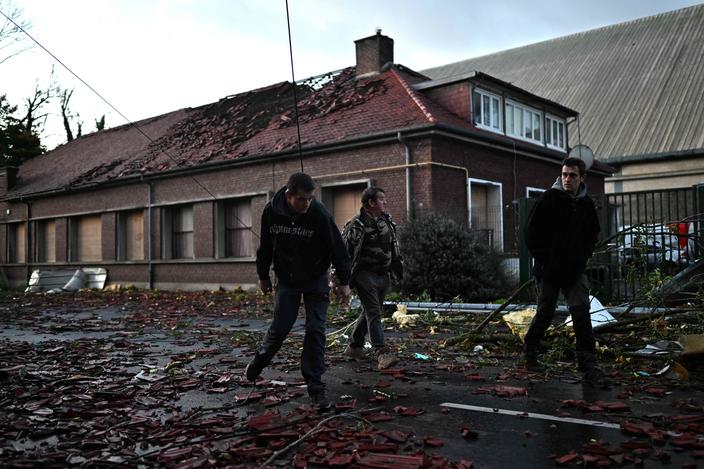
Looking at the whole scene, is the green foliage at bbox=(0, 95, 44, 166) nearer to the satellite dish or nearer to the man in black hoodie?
the satellite dish

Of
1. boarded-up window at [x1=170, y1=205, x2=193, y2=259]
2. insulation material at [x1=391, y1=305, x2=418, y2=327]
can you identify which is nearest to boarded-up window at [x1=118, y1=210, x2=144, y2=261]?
boarded-up window at [x1=170, y1=205, x2=193, y2=259]

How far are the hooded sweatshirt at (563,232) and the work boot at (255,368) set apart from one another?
2811mm

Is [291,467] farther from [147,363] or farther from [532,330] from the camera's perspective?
[147,363]

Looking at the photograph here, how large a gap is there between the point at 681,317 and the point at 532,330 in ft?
7.17

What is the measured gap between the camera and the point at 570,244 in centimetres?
608

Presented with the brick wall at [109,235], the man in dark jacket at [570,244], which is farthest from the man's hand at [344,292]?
the brick wall at [109,235]

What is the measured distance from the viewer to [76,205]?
27.5 meters

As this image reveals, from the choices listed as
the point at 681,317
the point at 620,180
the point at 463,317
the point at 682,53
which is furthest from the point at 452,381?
the point at 682,53

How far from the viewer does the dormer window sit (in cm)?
2083

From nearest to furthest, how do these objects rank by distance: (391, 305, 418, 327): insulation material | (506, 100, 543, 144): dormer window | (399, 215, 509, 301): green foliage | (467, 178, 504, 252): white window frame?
(391, 305, 418, 327): insulation material
(399, 215, 509, 301): green foliage
(467, 178, 504, 252): white window frame
(506, 100, 543, 144): dormer window

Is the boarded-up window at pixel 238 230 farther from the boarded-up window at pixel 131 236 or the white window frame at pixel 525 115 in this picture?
the white window frame at pixel 525 115

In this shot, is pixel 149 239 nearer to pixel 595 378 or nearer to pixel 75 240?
pixel 75 240

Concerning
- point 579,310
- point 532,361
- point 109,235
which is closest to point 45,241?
point 109,235

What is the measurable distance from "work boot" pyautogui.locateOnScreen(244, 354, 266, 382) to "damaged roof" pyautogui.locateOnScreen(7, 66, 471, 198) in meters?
10.6
